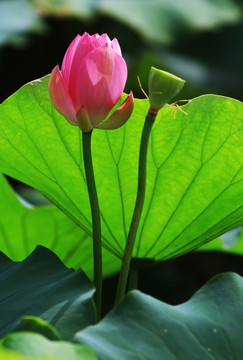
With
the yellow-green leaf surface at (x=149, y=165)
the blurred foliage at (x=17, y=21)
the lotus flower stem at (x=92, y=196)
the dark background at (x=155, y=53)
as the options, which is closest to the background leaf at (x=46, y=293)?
the lotus flower stem at (x=92, y=196)

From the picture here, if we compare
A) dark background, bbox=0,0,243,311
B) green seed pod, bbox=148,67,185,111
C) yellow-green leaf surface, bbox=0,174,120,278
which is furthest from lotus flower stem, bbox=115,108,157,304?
dark background, bbox=0,0,243,311

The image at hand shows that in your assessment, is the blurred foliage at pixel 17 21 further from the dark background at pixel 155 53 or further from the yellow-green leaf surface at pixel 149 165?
the yellow-green leaf surface at pixel 149 165

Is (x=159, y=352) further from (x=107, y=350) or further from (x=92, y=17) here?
(x=92, y=17)

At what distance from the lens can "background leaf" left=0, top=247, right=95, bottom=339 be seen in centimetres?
61

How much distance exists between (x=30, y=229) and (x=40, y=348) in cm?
69

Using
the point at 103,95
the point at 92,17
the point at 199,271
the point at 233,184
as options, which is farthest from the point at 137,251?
the point at 92,17

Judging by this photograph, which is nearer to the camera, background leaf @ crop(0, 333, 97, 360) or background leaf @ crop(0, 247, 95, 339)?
background leaf @ crop(0, 333, 97, 360)

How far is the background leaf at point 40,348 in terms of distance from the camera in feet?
1.49

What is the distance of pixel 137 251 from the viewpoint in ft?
2.84

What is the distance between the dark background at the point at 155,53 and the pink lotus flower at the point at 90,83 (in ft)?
5.19

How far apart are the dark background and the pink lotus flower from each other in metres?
1.58

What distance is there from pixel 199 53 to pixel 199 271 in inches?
60.5

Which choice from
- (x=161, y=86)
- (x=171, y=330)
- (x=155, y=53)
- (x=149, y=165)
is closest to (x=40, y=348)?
(x=171, y=330)

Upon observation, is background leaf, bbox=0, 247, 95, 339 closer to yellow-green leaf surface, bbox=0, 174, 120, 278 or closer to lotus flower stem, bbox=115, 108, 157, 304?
lotus flower stem, bbox=115, 108, 157, 304
